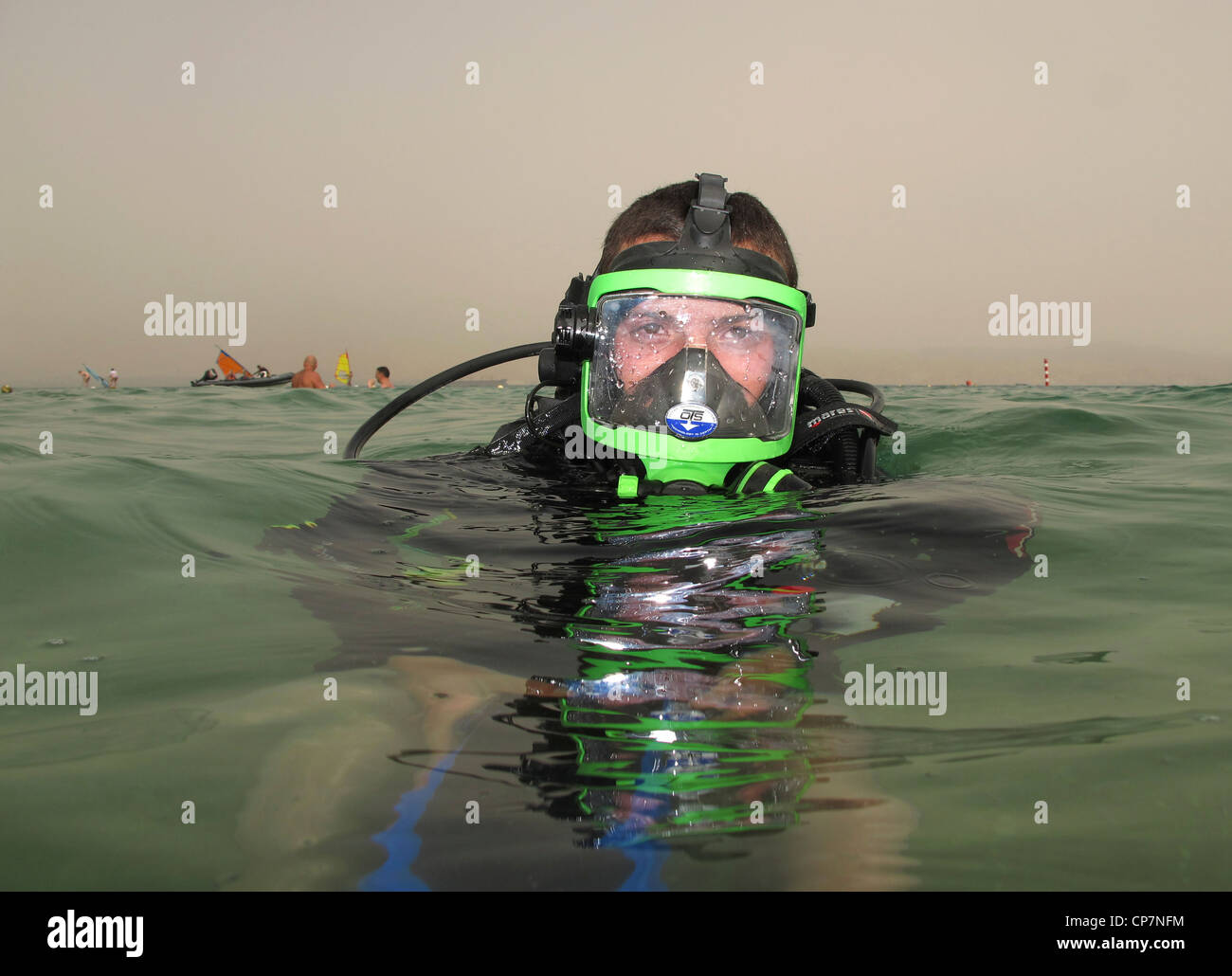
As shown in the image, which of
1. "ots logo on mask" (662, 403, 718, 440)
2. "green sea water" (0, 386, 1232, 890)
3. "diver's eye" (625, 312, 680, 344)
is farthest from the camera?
"diver's eye" (625, 312, 680, 344)

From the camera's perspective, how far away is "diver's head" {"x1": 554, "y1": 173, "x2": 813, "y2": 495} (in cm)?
296

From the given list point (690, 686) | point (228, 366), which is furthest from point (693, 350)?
point (228, 366)

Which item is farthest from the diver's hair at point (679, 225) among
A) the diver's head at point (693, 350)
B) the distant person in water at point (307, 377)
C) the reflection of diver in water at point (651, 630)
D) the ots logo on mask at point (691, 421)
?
the distant person in water at point (307, 377)

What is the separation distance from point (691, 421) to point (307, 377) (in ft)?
65.3

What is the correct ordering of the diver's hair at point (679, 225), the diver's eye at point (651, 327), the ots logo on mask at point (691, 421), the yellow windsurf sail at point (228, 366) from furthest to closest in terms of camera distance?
the yellow windsurf sail at point (228, 366) < the diver's hair at point (679, 225) < the diver's eye at point (651, 327) < the ots logo on mask at point (691, 421)

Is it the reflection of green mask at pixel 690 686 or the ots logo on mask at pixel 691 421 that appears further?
the ots logo on mask at pixel 691 421

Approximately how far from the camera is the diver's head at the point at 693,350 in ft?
9.71

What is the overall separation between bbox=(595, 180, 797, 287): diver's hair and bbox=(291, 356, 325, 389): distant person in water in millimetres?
18645

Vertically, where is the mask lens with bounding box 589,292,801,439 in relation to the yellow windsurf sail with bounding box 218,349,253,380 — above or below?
below

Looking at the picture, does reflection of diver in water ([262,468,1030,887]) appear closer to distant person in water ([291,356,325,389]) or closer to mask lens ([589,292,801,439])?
mask lens ([589,292,801,439])

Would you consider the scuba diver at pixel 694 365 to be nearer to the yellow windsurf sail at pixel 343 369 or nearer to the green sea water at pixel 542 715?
the green sea water at pixel 542 715

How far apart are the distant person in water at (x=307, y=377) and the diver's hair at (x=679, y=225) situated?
18.6 metres

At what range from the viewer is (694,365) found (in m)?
2.98

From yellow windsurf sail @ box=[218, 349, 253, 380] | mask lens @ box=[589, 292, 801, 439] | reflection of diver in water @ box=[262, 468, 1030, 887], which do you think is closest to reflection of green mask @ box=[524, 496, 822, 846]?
reflection of diver in water @ box=[262, 468, 1030, 887]
